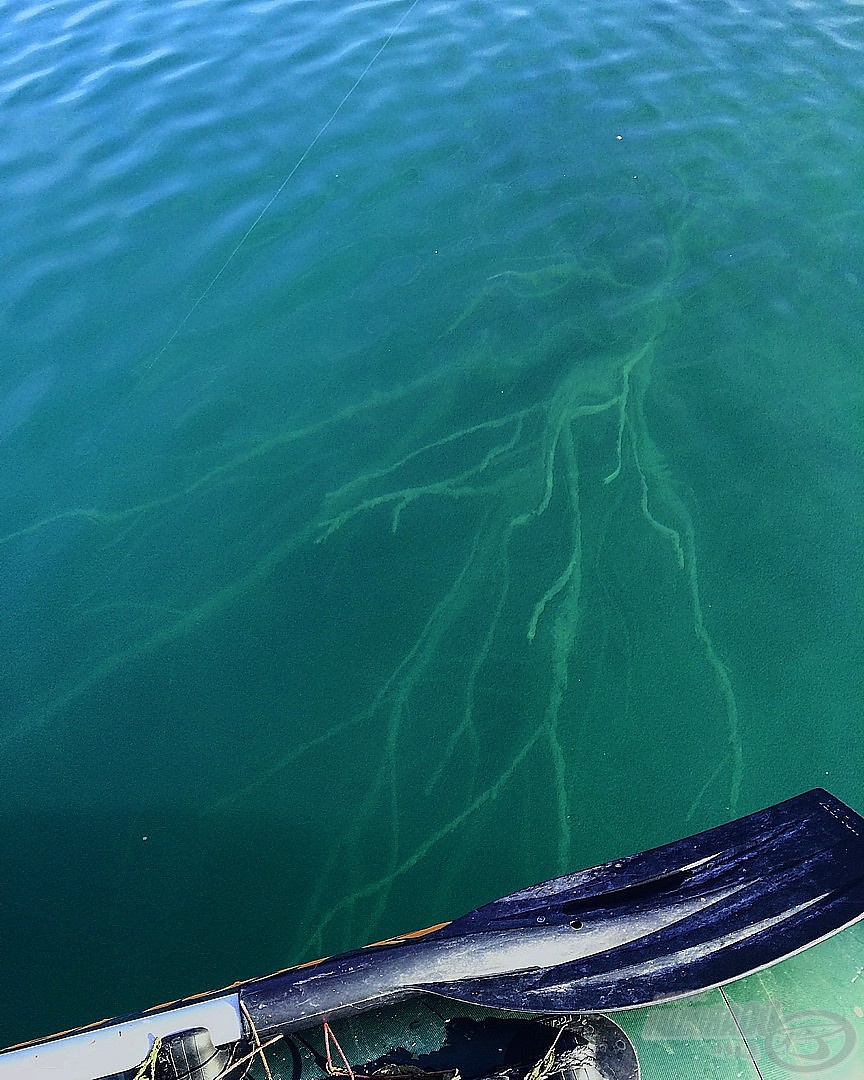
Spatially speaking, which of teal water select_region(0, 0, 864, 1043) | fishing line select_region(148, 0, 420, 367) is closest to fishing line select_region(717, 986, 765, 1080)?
teal water select_region(0, 0, 864, 1043)

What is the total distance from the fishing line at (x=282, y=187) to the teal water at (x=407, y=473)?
3 centimetres

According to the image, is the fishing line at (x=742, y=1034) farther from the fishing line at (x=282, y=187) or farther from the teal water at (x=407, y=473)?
the fishing line at (x=282, y=187)

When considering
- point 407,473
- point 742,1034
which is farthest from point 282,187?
point 742,1034

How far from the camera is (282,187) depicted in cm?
586

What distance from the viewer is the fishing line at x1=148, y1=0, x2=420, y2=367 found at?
5125mm

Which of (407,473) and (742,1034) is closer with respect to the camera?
(742,1034)

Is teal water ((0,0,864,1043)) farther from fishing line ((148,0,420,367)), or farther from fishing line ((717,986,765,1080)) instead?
fishing line ((717,986,765,1080))

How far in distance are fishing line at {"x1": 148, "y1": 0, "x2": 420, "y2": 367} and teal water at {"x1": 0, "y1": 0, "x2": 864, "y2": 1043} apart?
0.10 feet

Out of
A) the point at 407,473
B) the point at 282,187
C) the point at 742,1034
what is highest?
the point at 282,187

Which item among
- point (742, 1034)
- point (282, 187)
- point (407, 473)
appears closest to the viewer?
point (742, 1034)

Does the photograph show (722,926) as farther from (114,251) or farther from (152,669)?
(114,251)

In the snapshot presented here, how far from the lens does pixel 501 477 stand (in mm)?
4297

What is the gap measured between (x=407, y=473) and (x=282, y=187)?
9.31 ft

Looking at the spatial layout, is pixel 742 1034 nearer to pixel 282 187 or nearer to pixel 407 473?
pixel 407 473
